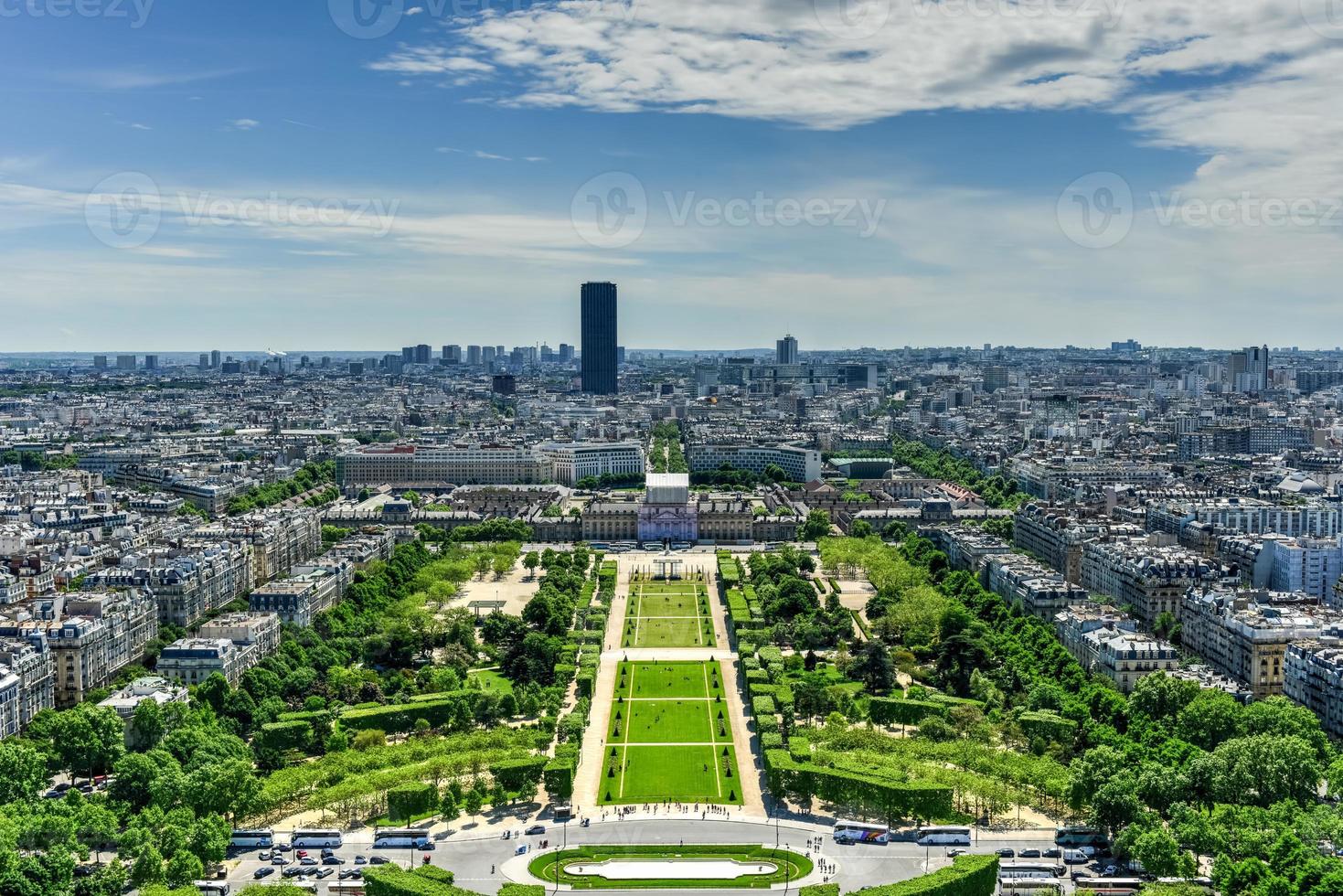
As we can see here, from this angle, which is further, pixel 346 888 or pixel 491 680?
pixel 491 680

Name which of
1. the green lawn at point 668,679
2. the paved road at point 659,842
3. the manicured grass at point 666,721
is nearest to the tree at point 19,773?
the paved road at point 659,842

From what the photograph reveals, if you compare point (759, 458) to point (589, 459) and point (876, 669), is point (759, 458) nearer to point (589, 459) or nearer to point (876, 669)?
point (589, 459)

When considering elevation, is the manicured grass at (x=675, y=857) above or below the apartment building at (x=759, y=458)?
below

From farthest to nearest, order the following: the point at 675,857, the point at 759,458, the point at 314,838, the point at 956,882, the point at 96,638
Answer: the point at 759,458
the point at 96,638
the point at 314,838
the point at 675,857
the point at 956,882

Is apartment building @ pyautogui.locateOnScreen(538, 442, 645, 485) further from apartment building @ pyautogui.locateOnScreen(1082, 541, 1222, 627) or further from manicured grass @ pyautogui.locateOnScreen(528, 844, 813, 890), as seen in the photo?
manicured grass @ pyautogui.locateOnScreen(528, 844, 813, 890)

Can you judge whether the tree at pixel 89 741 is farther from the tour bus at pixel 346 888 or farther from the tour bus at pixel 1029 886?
the tour bus at pixel 1029 886

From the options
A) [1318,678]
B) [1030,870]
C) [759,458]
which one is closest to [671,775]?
[1030,870]

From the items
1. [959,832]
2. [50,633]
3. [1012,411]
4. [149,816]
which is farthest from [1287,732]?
[1012,411]
